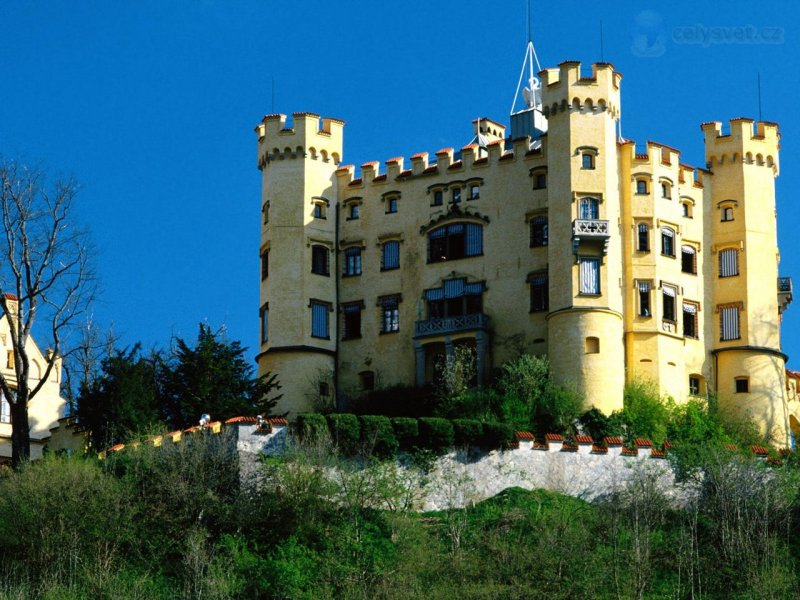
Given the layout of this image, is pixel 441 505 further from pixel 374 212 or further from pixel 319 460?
pixel 374 212

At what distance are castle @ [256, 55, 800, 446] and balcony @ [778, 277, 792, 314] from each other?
0.35 ft

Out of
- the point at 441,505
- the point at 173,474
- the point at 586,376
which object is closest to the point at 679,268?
the point at 586,376

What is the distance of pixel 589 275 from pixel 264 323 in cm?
1350

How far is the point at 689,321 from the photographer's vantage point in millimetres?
78125

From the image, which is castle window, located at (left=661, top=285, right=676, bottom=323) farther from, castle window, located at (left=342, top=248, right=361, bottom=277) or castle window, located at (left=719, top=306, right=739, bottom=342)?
castle window, located at (left=342, top=248, right=361, bottom=277)

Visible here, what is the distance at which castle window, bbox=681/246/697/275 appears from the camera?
78562 mm

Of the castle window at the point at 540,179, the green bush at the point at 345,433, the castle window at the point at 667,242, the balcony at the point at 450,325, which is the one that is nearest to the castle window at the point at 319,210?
the balcony at the point at 450,325

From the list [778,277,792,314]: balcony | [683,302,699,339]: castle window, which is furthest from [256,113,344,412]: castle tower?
[778,277,792,314]: balcony

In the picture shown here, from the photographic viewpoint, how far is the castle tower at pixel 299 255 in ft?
255

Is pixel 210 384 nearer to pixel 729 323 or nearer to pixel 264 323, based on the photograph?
pixel 264 323

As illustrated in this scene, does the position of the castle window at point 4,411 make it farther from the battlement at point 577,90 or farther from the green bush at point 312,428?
the battlement at point 577,90

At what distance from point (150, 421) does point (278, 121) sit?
1842cm

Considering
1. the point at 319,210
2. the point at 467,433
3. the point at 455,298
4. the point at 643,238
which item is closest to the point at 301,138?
the point at 319,210

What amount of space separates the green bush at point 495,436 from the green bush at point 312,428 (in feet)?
18.3
